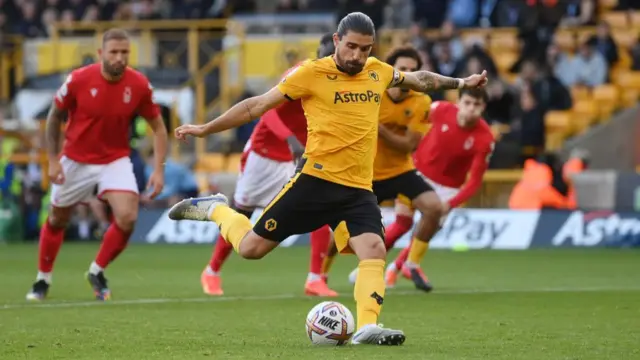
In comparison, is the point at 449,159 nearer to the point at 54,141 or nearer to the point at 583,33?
the point at 54,141

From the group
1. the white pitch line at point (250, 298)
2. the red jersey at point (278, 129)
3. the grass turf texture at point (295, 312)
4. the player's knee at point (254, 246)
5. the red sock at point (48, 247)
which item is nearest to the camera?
the grass turf texture at point (295, 312)

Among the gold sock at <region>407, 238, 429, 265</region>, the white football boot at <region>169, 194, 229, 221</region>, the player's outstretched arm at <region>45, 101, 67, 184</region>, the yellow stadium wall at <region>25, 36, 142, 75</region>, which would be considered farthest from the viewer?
the yellow stadium wall at <region>25, 36, 142, 75</region>

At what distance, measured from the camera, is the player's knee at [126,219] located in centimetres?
1322

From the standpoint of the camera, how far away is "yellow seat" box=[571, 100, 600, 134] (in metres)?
27.2

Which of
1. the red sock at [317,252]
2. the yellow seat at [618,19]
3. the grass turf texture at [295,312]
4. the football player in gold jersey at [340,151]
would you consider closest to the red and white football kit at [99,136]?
the grass turf texture at [295,312]

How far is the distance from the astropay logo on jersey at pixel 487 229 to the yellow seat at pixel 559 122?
508cm

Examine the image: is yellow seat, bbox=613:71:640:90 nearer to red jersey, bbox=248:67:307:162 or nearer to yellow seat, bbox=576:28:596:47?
yellow seat, bbox=576:28:596:47

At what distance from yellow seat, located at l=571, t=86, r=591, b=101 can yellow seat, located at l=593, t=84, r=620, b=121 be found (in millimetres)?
161

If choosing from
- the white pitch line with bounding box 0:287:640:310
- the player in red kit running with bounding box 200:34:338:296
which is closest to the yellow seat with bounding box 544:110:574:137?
the white pitch line with bounding box 0:287:640:310

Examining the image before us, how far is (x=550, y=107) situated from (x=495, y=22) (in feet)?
8.97

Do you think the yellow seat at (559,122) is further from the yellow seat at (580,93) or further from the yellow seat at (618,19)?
the yellow seat at (618,19)

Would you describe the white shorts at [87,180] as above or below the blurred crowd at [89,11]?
above

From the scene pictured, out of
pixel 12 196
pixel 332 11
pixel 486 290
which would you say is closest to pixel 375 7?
pixel 332 11

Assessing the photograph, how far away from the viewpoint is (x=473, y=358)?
8.71 m
